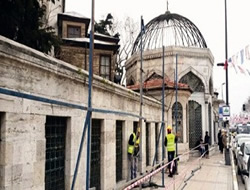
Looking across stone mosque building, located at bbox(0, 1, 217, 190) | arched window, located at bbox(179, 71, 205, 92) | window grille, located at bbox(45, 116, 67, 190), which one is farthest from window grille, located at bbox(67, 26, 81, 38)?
window grille, located at bbox(45, 116, 67, 190)

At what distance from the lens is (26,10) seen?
9.33 metres

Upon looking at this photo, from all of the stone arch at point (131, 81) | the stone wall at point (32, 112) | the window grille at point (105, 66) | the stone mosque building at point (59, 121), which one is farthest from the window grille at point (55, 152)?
the stone arch at point (131, 81)

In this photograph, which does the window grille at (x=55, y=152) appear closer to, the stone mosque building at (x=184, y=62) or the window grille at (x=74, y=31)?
the stone mosque building at (x=184, y=62)

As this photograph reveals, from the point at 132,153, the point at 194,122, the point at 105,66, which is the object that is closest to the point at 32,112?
the point at 132,153

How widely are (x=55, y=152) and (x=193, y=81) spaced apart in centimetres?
1783

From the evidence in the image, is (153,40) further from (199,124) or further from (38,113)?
(38,113)

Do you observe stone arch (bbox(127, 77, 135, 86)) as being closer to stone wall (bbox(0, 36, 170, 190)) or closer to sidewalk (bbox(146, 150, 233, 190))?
sidewalk (bbox(146, 150, 233, 190))

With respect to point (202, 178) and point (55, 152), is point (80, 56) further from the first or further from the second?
point (55, 152)

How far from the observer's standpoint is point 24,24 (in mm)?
9672

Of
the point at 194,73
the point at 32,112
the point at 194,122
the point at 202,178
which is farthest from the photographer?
the point at 194,73

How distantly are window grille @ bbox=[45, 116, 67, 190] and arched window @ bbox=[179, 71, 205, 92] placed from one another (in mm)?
16934

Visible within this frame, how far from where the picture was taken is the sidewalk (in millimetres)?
11141

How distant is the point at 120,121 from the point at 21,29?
4123 mm

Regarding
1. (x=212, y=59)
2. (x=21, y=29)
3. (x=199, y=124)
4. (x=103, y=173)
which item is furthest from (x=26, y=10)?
(x=212, y=59)
